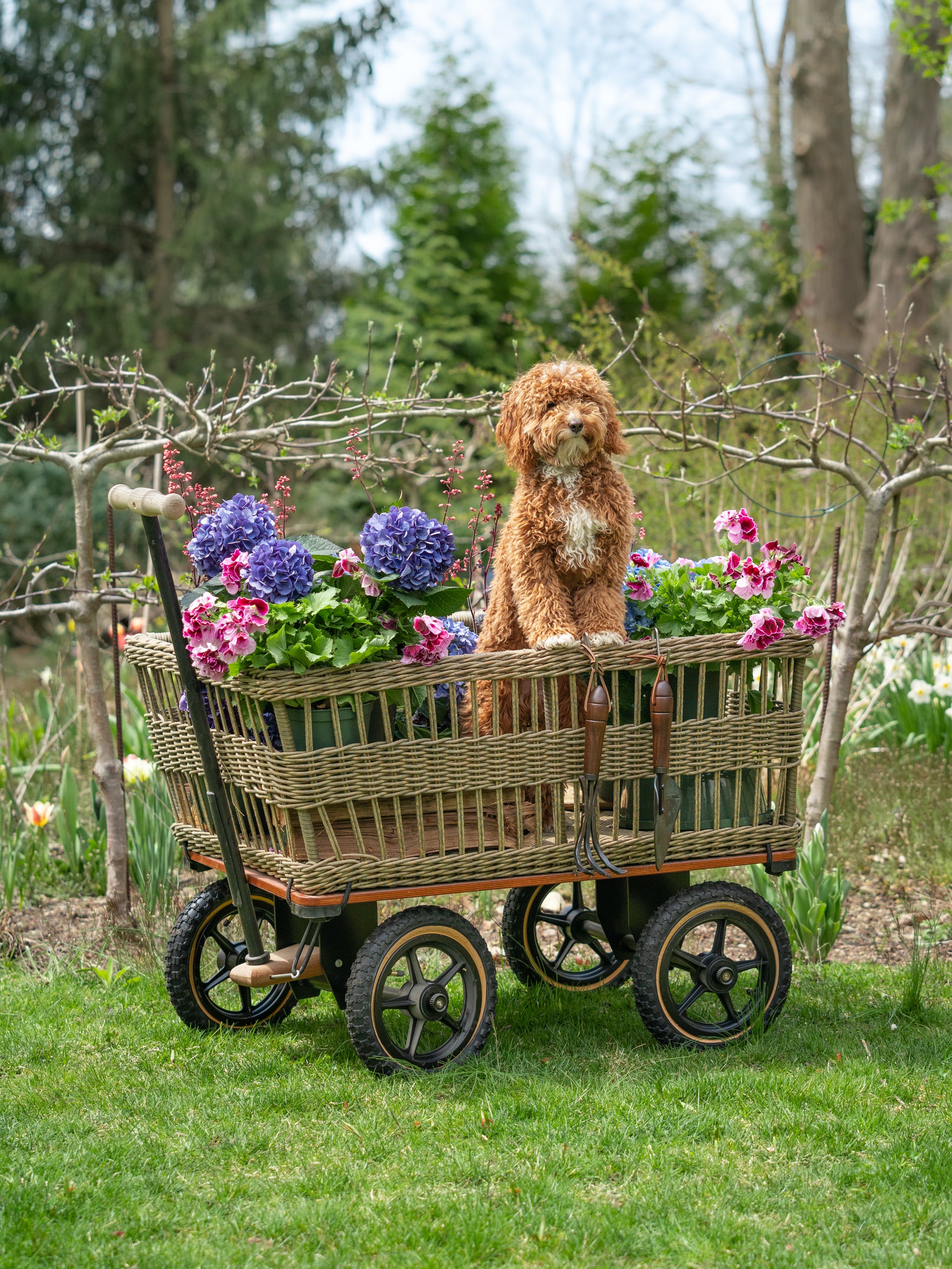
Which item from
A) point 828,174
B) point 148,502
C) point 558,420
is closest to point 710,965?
point 558,420

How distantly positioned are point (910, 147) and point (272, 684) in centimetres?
1005

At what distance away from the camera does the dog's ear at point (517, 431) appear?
3.15 m

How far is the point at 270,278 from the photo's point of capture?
13.5 m

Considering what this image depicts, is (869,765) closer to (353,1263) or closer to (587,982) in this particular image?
(587,982)

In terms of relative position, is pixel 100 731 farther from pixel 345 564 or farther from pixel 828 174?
pixel 828 174

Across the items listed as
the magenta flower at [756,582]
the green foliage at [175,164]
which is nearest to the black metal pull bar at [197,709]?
the magenta flower at [756,582]

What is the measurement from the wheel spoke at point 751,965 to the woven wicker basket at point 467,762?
300mm

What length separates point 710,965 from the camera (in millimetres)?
3234

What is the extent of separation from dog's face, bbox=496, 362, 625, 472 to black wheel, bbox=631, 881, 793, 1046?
3.99 ft

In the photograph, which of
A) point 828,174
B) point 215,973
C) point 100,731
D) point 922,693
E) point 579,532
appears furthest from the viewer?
point 828,174

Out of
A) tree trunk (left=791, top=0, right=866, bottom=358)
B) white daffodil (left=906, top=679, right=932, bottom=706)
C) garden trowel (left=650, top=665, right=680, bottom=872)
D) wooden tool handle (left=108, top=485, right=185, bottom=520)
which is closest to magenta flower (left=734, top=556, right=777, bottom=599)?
garden trowel (left=650, top=665, right=680, bottom=872)

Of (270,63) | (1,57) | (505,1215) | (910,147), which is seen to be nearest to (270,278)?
(270,63)

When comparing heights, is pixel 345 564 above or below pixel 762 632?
above

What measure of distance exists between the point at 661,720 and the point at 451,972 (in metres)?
0.83
